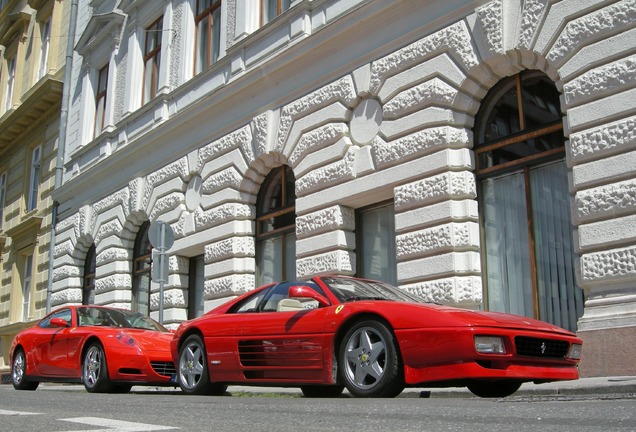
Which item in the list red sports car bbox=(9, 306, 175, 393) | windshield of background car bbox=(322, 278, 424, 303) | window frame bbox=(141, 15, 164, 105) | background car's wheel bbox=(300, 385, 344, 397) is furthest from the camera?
window frame bbox=(141, 15, 164, 105)

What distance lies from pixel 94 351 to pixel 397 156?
5150 mm

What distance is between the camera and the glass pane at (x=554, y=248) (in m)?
9.86

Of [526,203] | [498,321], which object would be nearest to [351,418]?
[498,321]

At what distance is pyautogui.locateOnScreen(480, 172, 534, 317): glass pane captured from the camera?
10.5 meters

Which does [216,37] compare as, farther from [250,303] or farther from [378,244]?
[250,303]

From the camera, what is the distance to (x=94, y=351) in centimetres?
1027

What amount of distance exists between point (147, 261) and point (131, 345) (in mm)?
9283

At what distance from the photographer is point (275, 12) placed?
15.5m

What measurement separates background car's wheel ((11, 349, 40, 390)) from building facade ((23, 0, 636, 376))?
2574 millimetres

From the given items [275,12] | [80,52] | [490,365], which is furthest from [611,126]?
[80,52]

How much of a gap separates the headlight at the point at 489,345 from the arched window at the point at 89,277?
17.5 m

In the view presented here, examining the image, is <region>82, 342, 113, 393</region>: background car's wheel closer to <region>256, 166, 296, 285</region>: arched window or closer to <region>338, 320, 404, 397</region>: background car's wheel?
<region>338, 320, 404, 397</region>: background car's wheel

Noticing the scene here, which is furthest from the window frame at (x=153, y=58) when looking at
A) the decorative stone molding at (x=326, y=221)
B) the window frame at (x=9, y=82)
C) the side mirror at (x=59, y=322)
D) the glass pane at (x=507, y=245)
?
the window frame at (x=9, y=82)

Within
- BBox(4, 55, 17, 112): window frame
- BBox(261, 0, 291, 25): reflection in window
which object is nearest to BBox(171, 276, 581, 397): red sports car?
BBox(261, 0, 291, 25): reflection in window
